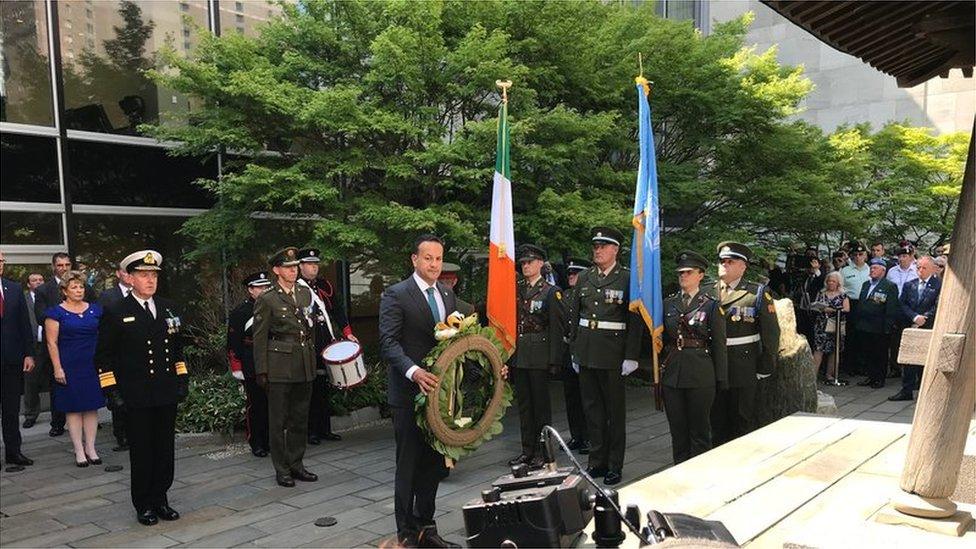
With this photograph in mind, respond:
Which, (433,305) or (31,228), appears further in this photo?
(31,228)

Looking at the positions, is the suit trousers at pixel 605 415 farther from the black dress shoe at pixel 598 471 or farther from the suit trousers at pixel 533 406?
the suit trousers at pixel 533 406

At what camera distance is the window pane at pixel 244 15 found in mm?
11227

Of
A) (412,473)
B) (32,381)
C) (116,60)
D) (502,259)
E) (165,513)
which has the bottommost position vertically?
(165,513)

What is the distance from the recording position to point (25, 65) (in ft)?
30.7

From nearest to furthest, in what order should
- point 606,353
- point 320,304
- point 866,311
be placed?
point 606,353 → point 320,304 → point 866,311

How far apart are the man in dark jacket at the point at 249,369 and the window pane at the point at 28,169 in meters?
4.36

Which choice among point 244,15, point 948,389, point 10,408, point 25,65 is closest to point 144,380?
point 10,408

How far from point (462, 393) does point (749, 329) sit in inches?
112

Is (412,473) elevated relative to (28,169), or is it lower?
lower

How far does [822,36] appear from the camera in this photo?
292 centimetres

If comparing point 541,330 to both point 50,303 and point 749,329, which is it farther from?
point 50,303

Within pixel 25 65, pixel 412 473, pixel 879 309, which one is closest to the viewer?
pixel 412 473

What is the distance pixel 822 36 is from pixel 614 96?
6.16 metres

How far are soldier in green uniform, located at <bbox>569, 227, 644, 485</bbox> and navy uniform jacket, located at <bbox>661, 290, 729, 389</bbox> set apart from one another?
45 cm
